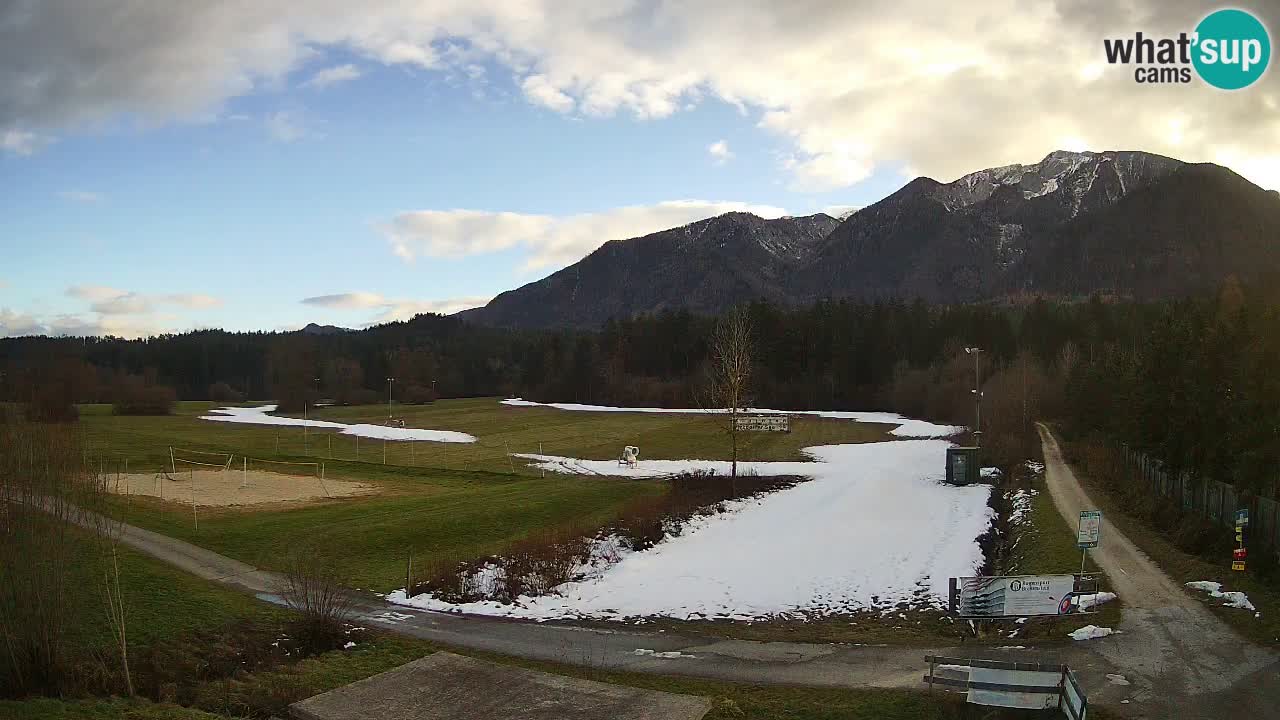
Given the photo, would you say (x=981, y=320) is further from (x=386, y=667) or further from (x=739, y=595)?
(x=386, y=667)

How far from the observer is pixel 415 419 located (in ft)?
326

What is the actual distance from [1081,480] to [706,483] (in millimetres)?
19924

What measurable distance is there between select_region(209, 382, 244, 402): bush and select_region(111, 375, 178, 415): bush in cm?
3939

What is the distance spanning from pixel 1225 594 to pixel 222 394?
6502 inches

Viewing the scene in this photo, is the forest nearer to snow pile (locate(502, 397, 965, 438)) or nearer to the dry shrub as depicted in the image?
snow pile (locate(502, 397, 965, 438))

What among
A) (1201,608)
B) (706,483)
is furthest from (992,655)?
(706,483)

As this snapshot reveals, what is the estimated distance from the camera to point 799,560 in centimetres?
2612

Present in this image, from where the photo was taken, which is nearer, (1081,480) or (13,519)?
(13,519)

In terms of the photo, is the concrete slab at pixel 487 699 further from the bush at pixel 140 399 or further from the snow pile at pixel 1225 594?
the bush at pixel 140 399

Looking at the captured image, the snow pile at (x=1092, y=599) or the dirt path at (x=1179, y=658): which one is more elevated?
the dirt path at (x=1179, y=658)

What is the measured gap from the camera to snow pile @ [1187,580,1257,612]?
17422 millimetres

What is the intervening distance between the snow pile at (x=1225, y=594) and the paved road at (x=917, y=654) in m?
0.58

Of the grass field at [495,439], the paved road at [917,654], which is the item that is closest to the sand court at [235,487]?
the grass field at [495,439]

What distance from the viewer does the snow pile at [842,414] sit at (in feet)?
227
